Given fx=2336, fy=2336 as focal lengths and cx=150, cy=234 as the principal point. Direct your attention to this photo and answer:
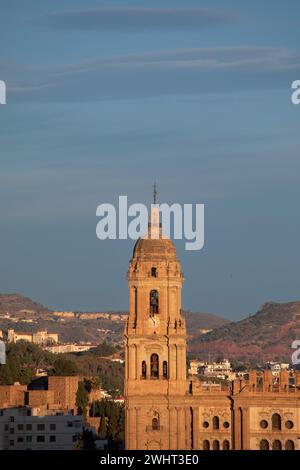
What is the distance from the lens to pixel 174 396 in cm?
12706

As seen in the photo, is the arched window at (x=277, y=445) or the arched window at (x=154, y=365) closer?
the arched window at (x=277, y=445)

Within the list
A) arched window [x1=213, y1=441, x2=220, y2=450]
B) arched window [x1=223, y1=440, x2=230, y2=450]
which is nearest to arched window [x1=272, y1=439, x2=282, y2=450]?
arched window [x1=223, y1=440, x2=230, y2=450]

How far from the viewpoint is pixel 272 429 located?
127 metres

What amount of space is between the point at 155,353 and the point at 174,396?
2604 millimetres

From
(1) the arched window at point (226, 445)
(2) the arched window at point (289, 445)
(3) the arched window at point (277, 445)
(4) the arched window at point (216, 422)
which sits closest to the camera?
(3) the arched window at point (277, 445)

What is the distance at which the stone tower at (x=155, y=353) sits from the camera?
12688 cm

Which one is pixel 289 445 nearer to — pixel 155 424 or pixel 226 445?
pixel 226 445

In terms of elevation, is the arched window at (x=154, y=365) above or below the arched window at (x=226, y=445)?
above

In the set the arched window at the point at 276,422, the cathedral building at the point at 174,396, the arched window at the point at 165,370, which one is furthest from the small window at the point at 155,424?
the arched window at the point at 276,422

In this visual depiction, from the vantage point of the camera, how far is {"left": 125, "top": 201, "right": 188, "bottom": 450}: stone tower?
12688 cm

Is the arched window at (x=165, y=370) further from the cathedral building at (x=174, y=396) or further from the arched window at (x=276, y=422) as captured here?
the arched window at (x=276, y=422)

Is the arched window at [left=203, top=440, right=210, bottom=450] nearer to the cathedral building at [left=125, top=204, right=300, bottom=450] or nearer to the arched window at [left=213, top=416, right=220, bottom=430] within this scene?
the cathedral building at [left=125, top=204, right=300, bottom=450]
